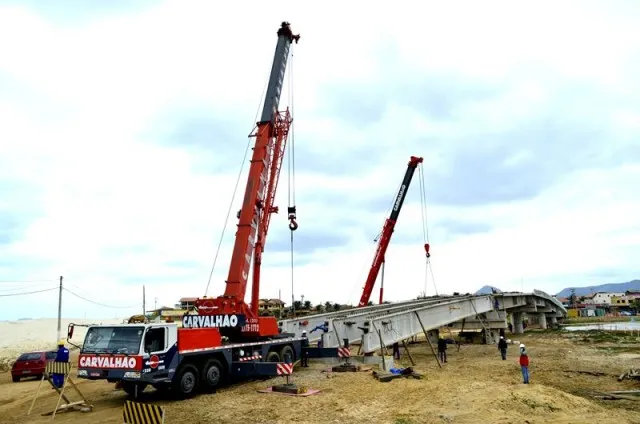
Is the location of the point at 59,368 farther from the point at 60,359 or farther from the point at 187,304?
the point at 187,304

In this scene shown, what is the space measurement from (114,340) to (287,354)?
793 cm

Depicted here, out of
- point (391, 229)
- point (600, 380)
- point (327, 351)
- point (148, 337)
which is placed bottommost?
point (600, 380)

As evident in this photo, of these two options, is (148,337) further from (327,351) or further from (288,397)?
(327,351)

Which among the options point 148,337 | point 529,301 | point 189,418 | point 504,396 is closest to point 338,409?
point 189,418

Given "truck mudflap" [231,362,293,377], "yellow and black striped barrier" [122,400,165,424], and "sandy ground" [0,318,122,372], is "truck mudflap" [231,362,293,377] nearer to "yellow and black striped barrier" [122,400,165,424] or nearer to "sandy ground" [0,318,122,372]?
"sandy ground" [0,318,122,372]

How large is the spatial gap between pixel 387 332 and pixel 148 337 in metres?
11.2

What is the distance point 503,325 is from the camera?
3869 centimetres

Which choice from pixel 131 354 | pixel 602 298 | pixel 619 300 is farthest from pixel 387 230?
pixel 602 298

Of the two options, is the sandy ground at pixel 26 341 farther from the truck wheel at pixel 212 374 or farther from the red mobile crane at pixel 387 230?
the red mobile crane at pixel 387 230

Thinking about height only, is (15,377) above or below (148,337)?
below

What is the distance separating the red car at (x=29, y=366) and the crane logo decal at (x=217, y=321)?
10.3 metres

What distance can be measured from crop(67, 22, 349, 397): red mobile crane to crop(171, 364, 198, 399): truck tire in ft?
0.10

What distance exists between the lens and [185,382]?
14.8m

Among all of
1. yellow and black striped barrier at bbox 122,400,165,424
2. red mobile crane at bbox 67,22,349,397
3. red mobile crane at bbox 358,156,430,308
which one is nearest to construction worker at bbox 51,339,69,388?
red mobile crane at bbox 67,22,349,397
